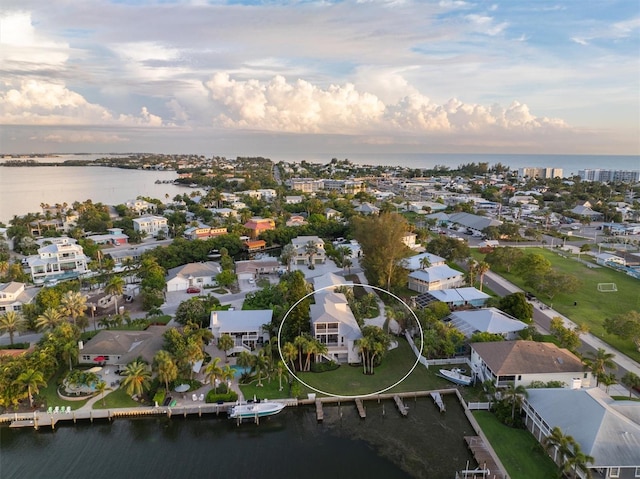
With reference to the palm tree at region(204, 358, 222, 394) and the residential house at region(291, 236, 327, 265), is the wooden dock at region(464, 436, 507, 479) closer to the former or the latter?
the palm tree at region(204, 358, 222, 394)

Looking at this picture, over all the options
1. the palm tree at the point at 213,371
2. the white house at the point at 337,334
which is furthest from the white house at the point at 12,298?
the white house at the point at 337,334

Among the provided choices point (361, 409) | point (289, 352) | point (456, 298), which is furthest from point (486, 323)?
point (289, 352)

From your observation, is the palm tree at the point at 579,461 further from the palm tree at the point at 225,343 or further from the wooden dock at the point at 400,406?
the palm tree at the point at 225,343

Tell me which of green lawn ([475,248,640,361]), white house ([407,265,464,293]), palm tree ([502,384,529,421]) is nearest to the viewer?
palm tree ([502,384,529,421])

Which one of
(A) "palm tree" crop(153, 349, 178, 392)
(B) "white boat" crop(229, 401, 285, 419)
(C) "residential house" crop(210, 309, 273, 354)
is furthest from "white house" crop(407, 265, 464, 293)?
(A) "palm tree" crop(153, 349, 178, 392)

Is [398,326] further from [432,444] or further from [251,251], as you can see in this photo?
[251,251]

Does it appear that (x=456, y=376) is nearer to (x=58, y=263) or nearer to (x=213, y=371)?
(x=213, y=371)
